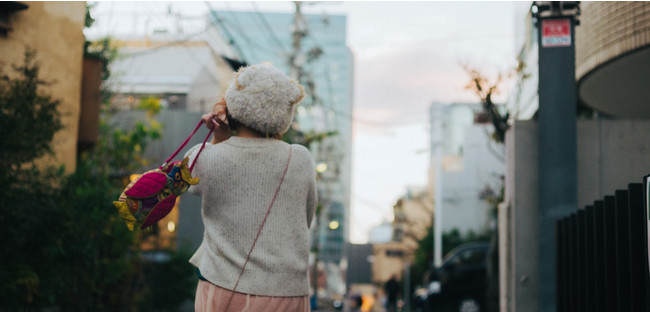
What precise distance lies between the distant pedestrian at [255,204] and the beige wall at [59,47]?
6.73m

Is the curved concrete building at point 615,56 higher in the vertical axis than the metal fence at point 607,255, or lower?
higher

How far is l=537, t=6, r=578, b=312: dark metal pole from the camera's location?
7.31 metres

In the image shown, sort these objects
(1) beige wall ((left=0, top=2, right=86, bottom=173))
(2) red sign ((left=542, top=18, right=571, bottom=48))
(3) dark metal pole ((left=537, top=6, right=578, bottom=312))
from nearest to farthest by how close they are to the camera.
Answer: (3) dark metal pole ((left=537, top=6, right=578, bottom=312)) < (2) red sign ((left=542, top=18, right=571, bottom=48)) < (1) beige wall ((left=0, top=2, right=86, bottom=173))

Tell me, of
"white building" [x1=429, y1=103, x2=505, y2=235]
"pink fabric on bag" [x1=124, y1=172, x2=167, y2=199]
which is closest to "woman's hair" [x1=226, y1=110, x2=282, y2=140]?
"pink fabric on bag" [x1=124, y1=172, x2=167, y2=199]

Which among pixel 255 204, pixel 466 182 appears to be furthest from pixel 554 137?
pixel 466 182

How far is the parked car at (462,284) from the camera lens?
48.8 ft

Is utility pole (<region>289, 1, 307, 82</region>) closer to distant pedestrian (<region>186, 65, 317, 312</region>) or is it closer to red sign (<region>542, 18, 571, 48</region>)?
red sign (<region>542, 18, 571, 48</region>)

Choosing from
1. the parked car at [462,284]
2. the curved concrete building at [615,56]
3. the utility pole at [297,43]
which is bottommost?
the parked car at [462,284]

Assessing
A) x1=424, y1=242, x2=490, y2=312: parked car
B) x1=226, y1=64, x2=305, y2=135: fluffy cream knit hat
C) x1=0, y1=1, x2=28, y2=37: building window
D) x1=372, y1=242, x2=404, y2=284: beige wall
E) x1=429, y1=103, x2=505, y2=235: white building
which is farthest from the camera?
x1=372, y1=242, x2=404, y2=284: beige wall

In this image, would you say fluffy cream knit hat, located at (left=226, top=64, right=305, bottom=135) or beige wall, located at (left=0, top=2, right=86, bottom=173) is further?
beige wall, located at (left=0, top=2, right=86, bottom=173)

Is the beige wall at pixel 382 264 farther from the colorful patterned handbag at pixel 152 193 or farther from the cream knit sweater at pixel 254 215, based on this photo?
the colorful patterned handbag at pixel 152 193

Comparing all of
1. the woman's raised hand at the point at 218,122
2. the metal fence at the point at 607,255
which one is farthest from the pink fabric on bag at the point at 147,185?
the metal fence at the point at 607,255

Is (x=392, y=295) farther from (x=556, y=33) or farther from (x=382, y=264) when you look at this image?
(x=382, y=264)

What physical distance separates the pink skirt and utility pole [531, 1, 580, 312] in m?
5.42
